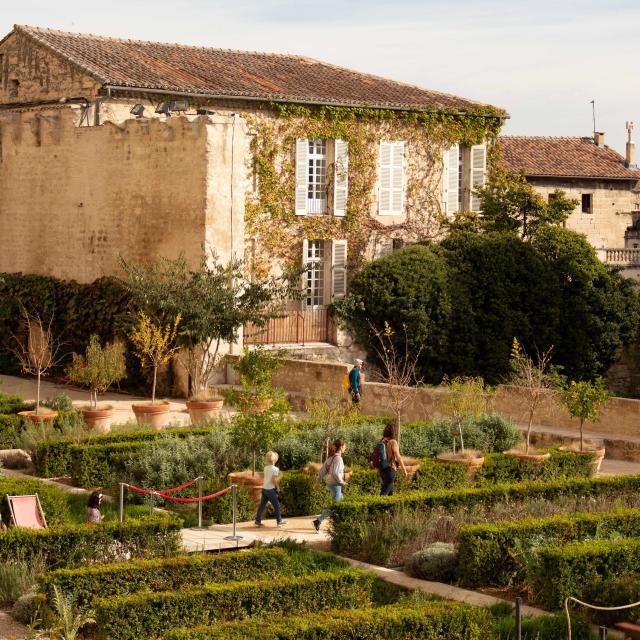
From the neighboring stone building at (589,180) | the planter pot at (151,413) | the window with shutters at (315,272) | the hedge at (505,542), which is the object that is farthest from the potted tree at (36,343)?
the neighboring stone building at (589,180)

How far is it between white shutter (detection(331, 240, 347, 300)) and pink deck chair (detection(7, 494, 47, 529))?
1660 cm

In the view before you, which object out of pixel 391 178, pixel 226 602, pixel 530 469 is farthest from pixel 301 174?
pixel 226 602

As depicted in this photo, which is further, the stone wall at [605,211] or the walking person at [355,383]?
the stone wall at [605,211]

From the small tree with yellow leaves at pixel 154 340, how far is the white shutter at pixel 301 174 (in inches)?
244

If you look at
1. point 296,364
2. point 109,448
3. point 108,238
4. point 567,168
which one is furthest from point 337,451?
point 567,168

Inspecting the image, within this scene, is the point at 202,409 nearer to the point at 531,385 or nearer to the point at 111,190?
the point at 531,385

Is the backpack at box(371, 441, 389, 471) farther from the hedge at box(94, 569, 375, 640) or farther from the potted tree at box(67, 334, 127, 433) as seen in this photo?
the potted tree at box(67, 334, 127, 433)

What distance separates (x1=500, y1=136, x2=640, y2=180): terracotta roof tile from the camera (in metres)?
40.5

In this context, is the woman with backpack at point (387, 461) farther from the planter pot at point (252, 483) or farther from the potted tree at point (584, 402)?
the potted tree at point (584, 402)

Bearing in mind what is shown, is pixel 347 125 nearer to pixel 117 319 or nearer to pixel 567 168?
pixel 117 319

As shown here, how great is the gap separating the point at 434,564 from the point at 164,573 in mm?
2614

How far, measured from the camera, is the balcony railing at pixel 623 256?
128 ft

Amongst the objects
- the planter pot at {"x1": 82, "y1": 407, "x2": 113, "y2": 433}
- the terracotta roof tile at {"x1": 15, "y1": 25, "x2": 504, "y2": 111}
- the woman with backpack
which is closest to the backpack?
the woman with backpack

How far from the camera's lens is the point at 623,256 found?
1540 inches
